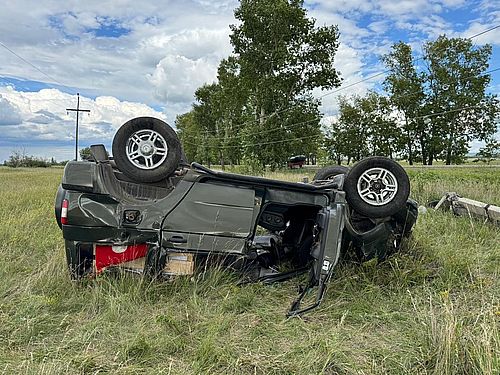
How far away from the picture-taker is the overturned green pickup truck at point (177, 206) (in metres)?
3.40

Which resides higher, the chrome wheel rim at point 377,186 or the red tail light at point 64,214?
the chrome wheel rim at point 377,186

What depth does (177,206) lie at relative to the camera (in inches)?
135

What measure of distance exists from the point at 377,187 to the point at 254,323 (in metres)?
1.69

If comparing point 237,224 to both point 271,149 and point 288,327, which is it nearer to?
point 288,327

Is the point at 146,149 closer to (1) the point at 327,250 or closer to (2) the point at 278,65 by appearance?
(1) the point at 327,250

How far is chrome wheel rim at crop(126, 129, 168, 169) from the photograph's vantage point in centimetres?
349

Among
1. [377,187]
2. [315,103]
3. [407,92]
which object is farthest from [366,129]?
[377,187]

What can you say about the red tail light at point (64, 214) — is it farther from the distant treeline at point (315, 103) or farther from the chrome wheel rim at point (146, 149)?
the distant treeline at point (315, 103)

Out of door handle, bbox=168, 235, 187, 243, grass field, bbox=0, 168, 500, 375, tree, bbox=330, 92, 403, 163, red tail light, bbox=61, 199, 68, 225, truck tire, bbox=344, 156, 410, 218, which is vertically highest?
tree, bbox=330, 92, 403, 163

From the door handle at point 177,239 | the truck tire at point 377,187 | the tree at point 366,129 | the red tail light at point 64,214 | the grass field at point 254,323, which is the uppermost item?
the tree at point 366,129

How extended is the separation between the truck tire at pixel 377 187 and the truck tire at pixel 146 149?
1.65m

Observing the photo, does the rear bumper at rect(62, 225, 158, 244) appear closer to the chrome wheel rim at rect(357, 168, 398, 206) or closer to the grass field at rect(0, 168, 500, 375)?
the grass field at rect(0, 168, 500, 375)

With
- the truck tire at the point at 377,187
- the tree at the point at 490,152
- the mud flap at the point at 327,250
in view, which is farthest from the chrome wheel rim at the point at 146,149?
the tree at the point at 490,152

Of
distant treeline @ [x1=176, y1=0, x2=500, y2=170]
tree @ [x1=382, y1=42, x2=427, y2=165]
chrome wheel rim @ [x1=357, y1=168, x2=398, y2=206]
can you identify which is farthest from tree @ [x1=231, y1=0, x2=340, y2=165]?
chrome wheel rim @ [x1=357, y1=168, x2=398, y2=206]
